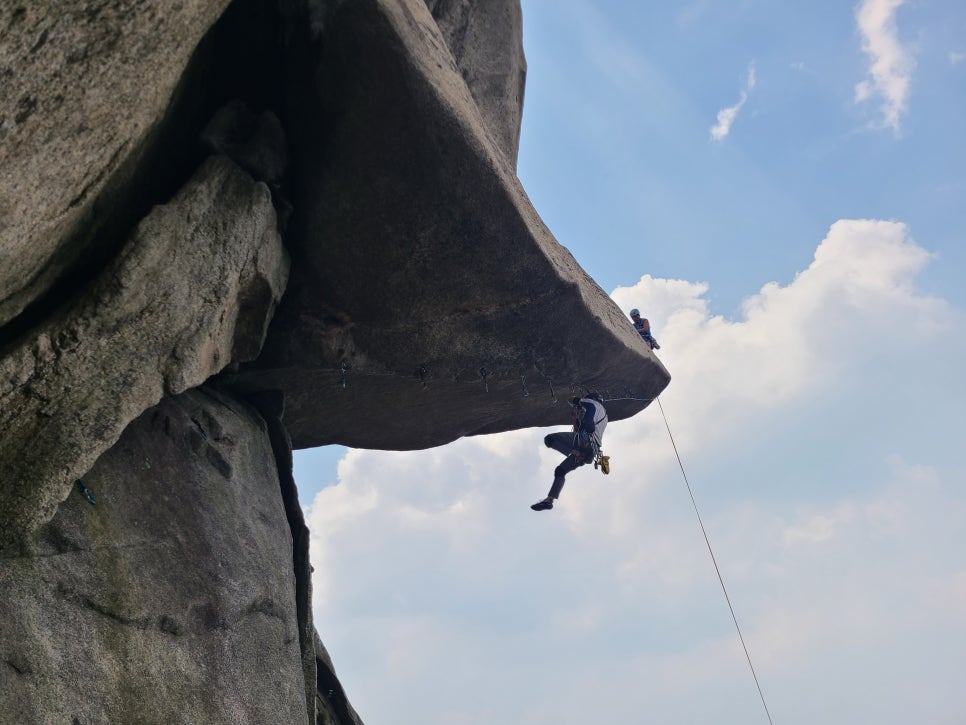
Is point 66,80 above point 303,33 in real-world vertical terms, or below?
below

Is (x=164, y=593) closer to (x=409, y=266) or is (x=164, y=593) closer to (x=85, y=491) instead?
(x=85, y=491)

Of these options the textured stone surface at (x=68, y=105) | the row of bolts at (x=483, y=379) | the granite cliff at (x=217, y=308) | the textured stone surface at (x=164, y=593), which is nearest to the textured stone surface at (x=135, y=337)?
the granite cliff at (x=217, y=308)

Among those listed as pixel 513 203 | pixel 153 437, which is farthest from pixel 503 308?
pixel 153 437

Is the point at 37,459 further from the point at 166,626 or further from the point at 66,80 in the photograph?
the point at 66,80

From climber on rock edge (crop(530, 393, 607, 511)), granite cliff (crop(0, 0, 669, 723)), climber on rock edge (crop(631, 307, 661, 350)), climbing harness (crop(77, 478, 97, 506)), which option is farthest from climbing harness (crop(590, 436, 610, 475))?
climbing harness (crop(77, 478, 97, 506))

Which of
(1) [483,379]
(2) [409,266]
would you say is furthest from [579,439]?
(2) [409,266]

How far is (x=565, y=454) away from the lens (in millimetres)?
11547

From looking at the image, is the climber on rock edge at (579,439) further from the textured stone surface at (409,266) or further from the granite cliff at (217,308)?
the granite cliff at (217,308)

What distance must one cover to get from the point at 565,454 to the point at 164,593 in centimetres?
612

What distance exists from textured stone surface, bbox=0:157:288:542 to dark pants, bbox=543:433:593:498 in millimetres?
5101

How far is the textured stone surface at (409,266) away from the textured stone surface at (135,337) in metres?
0.92

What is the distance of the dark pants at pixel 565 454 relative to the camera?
11.3 meters

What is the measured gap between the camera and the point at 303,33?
7.38m

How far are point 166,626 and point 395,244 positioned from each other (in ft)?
12.8
